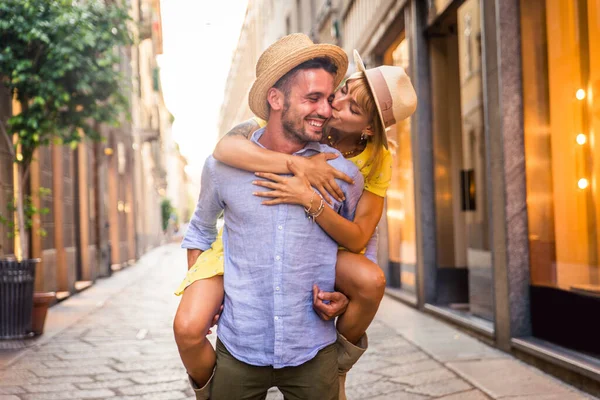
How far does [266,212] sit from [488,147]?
14.1ft

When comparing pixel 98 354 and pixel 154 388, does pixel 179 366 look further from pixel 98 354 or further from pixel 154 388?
pixel 98 354

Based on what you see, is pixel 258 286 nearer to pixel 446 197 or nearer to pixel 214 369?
pixel 214 369

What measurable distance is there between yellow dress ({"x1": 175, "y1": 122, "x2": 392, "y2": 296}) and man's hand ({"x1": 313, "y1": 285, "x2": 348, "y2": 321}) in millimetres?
326

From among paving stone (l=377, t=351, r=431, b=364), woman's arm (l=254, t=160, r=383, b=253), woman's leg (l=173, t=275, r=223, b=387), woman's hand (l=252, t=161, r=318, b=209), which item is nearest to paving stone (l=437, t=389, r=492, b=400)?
paving stone (l=377, t=351, r=431, b=364)

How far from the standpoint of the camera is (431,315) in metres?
8.11

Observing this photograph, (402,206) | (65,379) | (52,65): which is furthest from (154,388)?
(402,206)

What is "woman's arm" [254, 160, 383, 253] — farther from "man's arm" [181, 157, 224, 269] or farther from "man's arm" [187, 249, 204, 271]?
"man's arm" [187, 249, 204, 271]

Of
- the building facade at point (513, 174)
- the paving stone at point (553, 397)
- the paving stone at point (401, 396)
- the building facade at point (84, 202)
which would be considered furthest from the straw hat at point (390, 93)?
the building facade at point (84, 202)

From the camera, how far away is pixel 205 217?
2.39 metres

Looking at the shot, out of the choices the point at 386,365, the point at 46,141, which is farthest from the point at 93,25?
the point at 386,365

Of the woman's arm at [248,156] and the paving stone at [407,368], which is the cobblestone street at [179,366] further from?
the woman's arm at [248,156]

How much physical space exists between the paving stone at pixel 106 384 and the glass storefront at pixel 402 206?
4864 millimetres

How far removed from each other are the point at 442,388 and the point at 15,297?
4443 millimetres

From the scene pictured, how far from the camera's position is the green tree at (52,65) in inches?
286
